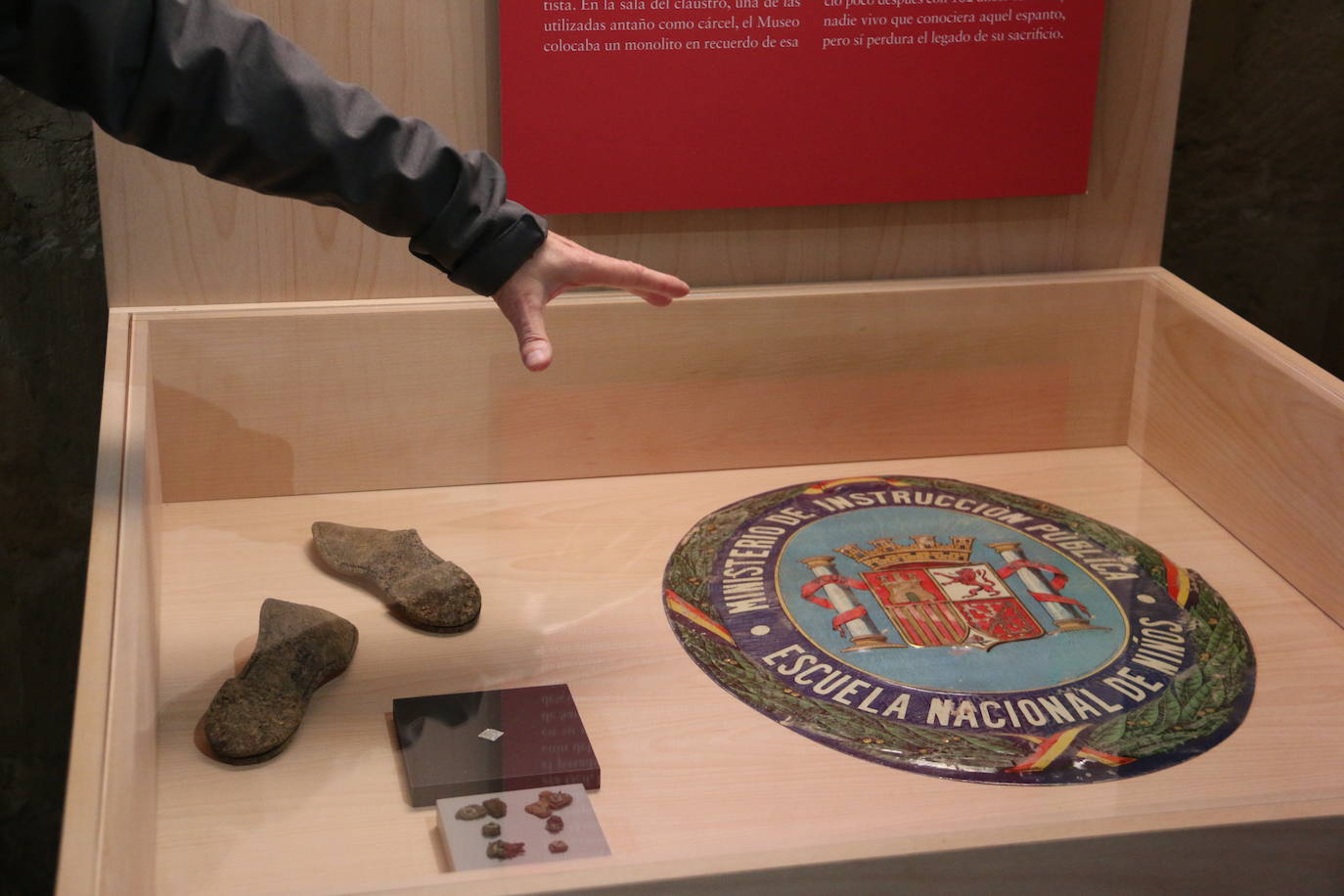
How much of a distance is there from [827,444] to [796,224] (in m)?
0.24

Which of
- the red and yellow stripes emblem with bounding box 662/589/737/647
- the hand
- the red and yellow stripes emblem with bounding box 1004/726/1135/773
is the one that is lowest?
the red and yellow stripes emblem with bounding box 1004/726/1135/773

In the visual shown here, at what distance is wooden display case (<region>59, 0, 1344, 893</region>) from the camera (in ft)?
3.01

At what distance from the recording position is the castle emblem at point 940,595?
116 centimetres

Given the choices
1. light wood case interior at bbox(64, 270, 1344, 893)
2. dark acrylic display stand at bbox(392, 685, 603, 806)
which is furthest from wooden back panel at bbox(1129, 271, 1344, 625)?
dark acrylic display stand at bbox(392, 685, 603, 806)

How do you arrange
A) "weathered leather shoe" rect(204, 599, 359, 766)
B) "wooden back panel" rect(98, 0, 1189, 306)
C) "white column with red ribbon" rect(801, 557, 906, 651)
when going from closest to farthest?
"weathered leather shoe" rect(204, 599, 359, 766)
"white column with red ribbon" rect(801, 557, 906, 651)
"wooden back panel" rect(98, 0, 1189, 306)

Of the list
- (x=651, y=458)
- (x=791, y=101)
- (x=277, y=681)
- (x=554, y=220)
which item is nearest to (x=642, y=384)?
(x=651, y=458)

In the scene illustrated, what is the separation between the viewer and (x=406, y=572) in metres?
1.20

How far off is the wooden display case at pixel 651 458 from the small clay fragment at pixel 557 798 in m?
0.04

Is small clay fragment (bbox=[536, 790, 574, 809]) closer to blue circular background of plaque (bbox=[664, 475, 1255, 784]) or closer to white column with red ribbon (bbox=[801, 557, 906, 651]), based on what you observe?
blue circular background of plaque (bbox=[664, 475, 1255, 784])

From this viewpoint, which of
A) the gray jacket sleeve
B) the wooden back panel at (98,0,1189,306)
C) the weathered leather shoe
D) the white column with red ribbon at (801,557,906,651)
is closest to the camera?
the gray jacket sleeve

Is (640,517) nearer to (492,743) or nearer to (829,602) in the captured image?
(829,602)

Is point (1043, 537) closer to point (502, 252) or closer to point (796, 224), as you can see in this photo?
point (796, 224)

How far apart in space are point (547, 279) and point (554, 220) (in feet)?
1.17

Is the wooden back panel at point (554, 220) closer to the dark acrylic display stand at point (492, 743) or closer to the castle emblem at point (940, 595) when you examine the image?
the castle emblem at point (940, 595)
